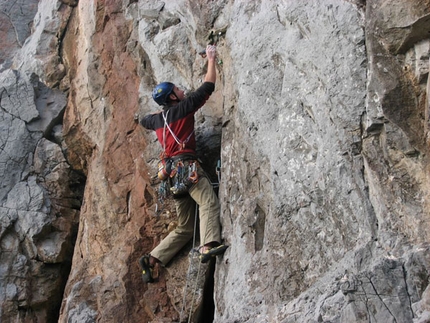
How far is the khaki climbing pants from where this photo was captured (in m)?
8.82

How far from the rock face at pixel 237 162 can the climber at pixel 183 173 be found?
19 centimetres

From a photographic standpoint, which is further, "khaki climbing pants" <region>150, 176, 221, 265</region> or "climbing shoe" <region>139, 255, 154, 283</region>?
"climbing shoe" <region>139, 255, 154, 283</region>

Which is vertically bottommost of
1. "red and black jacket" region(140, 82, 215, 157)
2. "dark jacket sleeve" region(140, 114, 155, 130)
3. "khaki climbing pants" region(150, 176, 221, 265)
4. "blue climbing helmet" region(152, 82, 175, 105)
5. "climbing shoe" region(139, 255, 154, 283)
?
"climbing shoe" region(139, 255, 154, 283)

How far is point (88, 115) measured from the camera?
1202 centimetres

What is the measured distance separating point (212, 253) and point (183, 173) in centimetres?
115

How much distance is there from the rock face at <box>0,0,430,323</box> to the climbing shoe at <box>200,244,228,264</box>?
12 centimetres

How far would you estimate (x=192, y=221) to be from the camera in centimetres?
943

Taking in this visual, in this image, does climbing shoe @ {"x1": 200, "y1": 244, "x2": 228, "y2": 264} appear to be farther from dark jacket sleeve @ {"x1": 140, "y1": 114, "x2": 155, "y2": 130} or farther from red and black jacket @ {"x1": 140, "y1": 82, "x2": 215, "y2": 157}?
dark jacket sleeve @ {"x1": 140, "y1": 114, "x2": 155, "y2": 130}

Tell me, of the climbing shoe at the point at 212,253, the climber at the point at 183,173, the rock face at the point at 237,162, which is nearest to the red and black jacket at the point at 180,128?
the climber at the point at 183,173

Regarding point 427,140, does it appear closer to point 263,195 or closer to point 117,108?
point 263,195

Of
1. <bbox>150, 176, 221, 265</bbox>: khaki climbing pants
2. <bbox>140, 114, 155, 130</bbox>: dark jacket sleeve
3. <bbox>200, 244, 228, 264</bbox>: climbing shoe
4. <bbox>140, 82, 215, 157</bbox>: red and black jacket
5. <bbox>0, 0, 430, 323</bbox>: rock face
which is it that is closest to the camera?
<bbox>0, 0, 430, 323</bbox>: rock face

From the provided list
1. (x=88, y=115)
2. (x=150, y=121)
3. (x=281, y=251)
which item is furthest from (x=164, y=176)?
(x=88, y=115)

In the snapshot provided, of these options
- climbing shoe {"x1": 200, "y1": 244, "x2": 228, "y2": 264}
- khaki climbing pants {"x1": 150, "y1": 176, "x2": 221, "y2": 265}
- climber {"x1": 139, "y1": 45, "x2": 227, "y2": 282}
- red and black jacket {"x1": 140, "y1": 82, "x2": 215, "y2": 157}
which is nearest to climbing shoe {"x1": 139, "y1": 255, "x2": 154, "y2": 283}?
climber {"x1": 139, "y1": 45, "x2": 227, "y2": 282}

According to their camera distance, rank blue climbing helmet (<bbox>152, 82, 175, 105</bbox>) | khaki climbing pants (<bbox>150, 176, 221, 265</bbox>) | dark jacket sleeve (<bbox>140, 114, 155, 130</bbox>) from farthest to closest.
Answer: dark jacket sleeve (<bbox>140, 114, 155, 130</bbox>)
blue climbing helmet (<bbox>152, 82, 175, 105</bbox>)
khaki climbing pants (<bbox>150, 176, 221, 265</bbox>)
